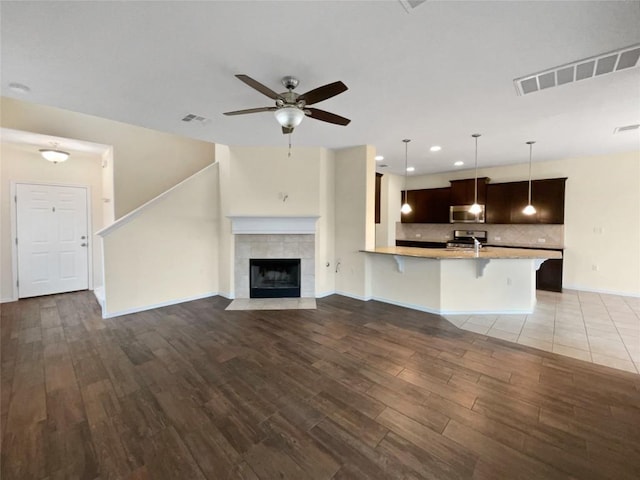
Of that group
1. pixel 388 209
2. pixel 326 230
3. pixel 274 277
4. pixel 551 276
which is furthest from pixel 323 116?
pixel 551 276

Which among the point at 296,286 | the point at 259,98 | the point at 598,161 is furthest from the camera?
the point at 598,161

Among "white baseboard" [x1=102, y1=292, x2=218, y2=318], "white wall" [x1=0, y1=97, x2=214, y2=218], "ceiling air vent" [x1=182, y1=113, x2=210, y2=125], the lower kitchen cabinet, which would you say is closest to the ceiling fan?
"ceiling air vent" [x1=182, y1=113, x2=210, y2=125]

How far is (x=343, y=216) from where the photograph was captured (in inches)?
212

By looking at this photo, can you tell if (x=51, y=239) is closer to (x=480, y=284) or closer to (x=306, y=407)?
(x=306, y=407)

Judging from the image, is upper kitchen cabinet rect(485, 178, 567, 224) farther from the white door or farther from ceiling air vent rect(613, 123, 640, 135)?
the white door

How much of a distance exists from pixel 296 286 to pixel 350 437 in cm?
358

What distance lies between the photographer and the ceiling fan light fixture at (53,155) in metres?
4.97

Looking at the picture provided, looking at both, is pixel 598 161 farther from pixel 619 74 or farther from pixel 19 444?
pixel 19 444

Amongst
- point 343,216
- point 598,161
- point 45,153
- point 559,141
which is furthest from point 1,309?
point 598,161

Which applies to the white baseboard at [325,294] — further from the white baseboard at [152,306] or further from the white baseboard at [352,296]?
the white baseboard at [152,306]

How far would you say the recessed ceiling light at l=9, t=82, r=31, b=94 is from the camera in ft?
8.98

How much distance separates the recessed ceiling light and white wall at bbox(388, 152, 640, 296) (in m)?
8.89

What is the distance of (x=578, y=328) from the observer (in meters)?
3.76

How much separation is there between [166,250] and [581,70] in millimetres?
5918
